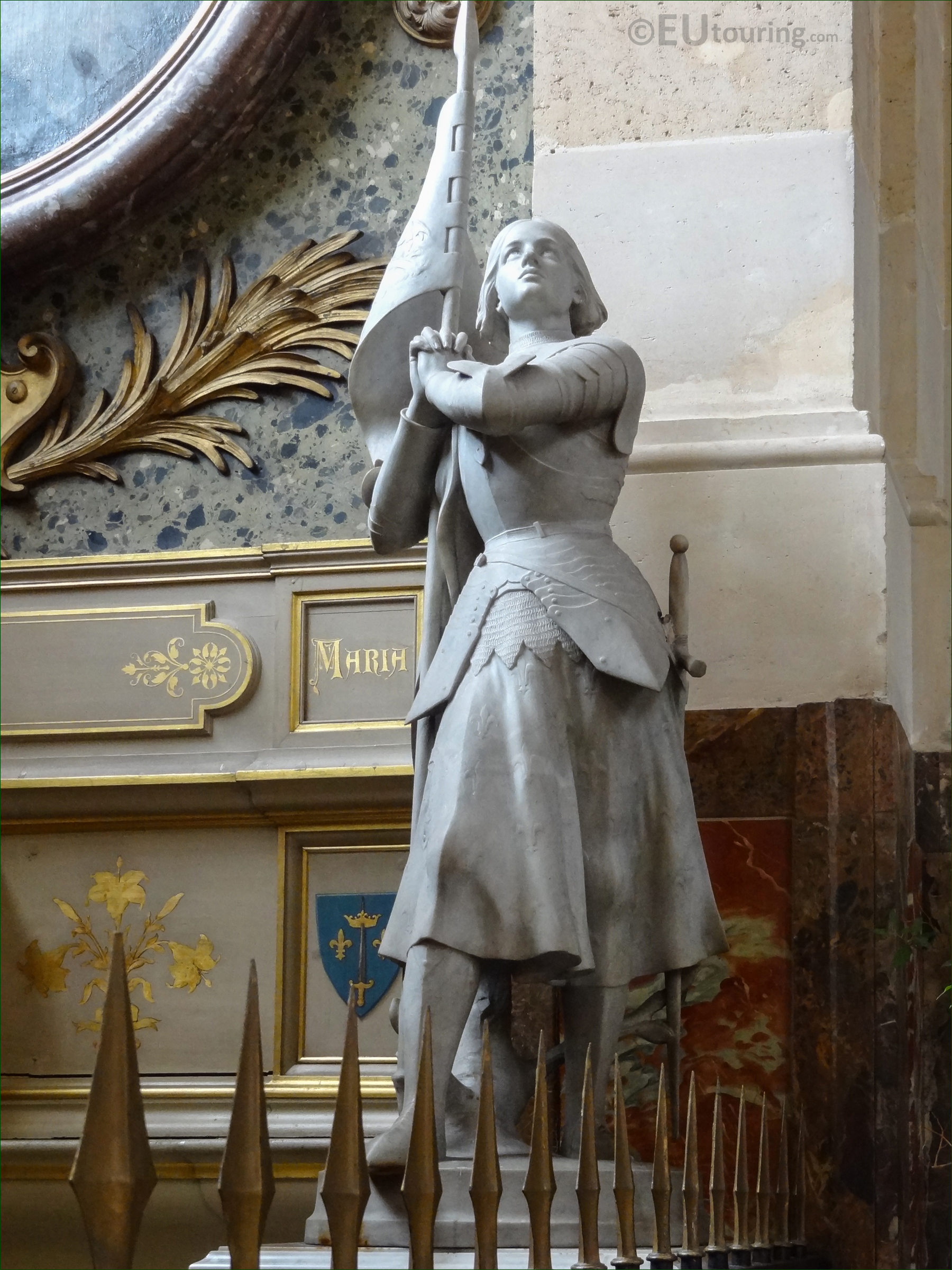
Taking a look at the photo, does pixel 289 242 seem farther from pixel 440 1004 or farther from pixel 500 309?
pixel 440 1004

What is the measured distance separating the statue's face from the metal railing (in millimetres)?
1288

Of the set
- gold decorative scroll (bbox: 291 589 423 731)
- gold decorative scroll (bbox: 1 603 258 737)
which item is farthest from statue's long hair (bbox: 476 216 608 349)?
gold decorative scroll (bbox: 1 603 258 737)

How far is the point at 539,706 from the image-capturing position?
9.05 ft

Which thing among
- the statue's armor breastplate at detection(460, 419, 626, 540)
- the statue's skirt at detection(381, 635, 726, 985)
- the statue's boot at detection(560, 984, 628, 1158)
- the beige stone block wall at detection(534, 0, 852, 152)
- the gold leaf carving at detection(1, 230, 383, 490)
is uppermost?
the beige stone block wall at detection(534, 0, 852, 152)

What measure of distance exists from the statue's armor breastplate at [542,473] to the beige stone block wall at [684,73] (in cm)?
116

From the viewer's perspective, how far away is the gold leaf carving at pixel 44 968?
4.27 m

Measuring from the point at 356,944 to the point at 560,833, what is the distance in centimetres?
150

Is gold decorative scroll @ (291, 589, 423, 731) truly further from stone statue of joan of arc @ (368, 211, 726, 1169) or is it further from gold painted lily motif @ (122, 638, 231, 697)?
stone statue of joan of arc @ (368, 211, 726, 1169)

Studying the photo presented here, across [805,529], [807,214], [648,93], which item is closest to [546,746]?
[805,529]

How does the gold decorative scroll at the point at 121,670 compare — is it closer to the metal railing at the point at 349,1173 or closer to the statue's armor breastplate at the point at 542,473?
the statue's armor breastplate at the point at 542,473

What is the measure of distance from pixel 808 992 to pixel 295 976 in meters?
1.29

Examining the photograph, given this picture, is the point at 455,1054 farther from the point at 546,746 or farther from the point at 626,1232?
the point at 626,1232

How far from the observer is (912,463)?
397 centimetres

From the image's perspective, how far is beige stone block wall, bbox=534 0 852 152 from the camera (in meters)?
3.78
